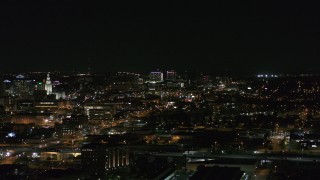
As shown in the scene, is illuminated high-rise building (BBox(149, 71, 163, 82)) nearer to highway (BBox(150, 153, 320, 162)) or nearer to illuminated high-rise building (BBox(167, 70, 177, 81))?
illuminated high-rise building (BBox(167, 70, 177, 81))

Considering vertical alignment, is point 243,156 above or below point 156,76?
below

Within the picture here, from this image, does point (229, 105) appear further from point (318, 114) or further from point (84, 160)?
point (84, 160)

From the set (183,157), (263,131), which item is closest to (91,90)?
(263,131)

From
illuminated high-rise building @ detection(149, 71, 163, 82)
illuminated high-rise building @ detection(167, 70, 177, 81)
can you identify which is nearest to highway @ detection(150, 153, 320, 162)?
illuminated high-rise building @ detection(149, 71, 163, 82)

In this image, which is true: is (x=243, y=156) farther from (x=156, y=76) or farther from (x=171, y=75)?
(x=171, y=75)

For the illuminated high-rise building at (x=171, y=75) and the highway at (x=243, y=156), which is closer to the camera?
the highway at (x=243, y=156)

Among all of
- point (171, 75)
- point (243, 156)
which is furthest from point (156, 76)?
point (243, 156)

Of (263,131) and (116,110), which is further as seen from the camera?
(116,110)

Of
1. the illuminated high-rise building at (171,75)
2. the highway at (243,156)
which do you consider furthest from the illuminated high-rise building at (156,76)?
the highway at (243,156)

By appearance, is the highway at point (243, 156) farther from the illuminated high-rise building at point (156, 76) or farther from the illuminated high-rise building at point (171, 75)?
the illuminated high-rise building at point (171, 75)

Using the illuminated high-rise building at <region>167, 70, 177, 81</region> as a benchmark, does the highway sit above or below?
below

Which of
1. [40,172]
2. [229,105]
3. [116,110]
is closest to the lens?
[40,172]
